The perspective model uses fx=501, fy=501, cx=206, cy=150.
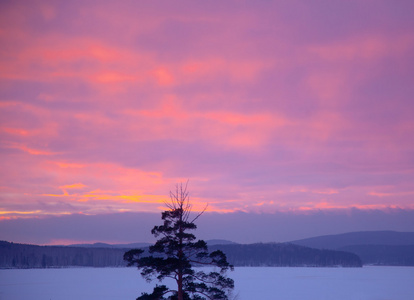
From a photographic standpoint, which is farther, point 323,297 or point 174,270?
point 323,297

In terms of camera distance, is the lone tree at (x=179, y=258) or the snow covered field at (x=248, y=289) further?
the snow covered field at (x=248, y=289)

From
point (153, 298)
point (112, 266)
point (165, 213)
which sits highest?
point (165, 213)

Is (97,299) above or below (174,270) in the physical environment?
below

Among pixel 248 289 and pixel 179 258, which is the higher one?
pixel 179 258

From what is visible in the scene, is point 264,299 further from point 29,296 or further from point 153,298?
point 153,298

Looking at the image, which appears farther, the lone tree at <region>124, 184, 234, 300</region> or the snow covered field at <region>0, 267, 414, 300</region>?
the snow covered field at <region>0, 267, 414, 300</region>

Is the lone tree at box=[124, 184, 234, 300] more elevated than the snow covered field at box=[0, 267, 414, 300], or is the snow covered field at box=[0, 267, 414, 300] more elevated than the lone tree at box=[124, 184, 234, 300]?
the lone tree at box=[124, 184, 234, 300]

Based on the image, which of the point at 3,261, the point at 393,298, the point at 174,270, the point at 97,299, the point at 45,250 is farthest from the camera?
the point at 45,250

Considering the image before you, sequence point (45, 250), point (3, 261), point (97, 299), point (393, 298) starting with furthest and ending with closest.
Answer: point (45, 250) < point (3, 261) < point (393, 298) < point (97, 299)

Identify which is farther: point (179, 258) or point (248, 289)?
point (248, 289)

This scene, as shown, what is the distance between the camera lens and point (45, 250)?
648 ft

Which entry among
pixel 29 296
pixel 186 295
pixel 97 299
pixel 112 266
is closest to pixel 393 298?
pixel 97 299

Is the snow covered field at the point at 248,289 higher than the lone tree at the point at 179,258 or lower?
lower

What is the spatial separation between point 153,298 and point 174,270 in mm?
1521
